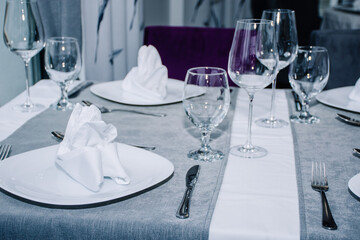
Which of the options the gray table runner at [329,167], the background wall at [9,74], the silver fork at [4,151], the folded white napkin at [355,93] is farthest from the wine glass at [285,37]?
the background wall at [9,74]

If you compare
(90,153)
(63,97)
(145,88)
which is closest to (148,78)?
(145,88)

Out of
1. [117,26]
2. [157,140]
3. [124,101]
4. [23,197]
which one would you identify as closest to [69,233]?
[23,197]

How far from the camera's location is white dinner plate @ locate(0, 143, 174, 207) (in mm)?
706

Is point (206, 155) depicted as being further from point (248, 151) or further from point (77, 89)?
point (77, 89)

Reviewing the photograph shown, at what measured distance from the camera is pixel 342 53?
1878 millimetres

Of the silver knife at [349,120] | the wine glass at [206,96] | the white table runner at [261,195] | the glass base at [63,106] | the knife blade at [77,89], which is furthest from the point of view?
the knife blade at [77,89]

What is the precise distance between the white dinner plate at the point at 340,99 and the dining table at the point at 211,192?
0.36 feet

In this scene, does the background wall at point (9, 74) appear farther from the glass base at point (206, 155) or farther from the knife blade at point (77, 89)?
the glass base at point (206, 155)

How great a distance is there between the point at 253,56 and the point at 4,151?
536mm

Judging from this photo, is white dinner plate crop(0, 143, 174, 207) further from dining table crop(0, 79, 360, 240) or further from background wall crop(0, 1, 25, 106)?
background wall crop(0, 1, 25, 106)

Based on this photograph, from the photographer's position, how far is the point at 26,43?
1253 mm

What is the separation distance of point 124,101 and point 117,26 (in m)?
1.30

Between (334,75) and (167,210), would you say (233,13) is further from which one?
(167,210)

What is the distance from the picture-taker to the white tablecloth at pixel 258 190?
654 mm
